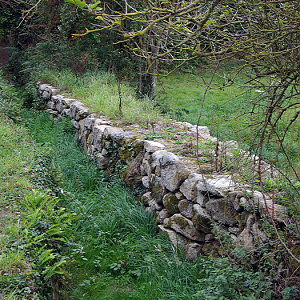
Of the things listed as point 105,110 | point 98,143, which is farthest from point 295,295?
point 105,110

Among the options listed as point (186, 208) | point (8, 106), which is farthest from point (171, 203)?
point (8, 106)

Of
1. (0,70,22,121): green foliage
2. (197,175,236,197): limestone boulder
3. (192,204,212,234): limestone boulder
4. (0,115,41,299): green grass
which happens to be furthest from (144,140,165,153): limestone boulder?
(0,70,22,121): green foliage

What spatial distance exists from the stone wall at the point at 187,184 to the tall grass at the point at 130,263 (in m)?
0.22

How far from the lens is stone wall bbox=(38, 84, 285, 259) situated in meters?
3.30

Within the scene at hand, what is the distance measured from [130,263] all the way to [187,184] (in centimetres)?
115

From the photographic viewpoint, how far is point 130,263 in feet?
13.3

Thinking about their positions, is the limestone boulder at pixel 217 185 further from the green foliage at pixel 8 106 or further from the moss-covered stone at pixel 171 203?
the green foliage at pixel 8 106

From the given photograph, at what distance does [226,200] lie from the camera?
3.50m

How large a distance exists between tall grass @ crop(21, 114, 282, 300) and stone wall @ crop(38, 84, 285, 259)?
0.74 ft

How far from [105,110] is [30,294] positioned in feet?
17.5

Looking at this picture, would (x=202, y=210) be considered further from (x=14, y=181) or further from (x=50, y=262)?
(x=14, y=181)

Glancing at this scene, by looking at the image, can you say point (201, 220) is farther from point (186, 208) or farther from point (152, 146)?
point (152, 146)

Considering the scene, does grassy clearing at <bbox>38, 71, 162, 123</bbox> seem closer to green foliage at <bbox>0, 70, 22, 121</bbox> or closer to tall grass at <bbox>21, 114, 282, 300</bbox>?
green foliage at <bbox>0, 70, 22, 121</bbox>

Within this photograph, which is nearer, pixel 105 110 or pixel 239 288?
pixel 239 288
